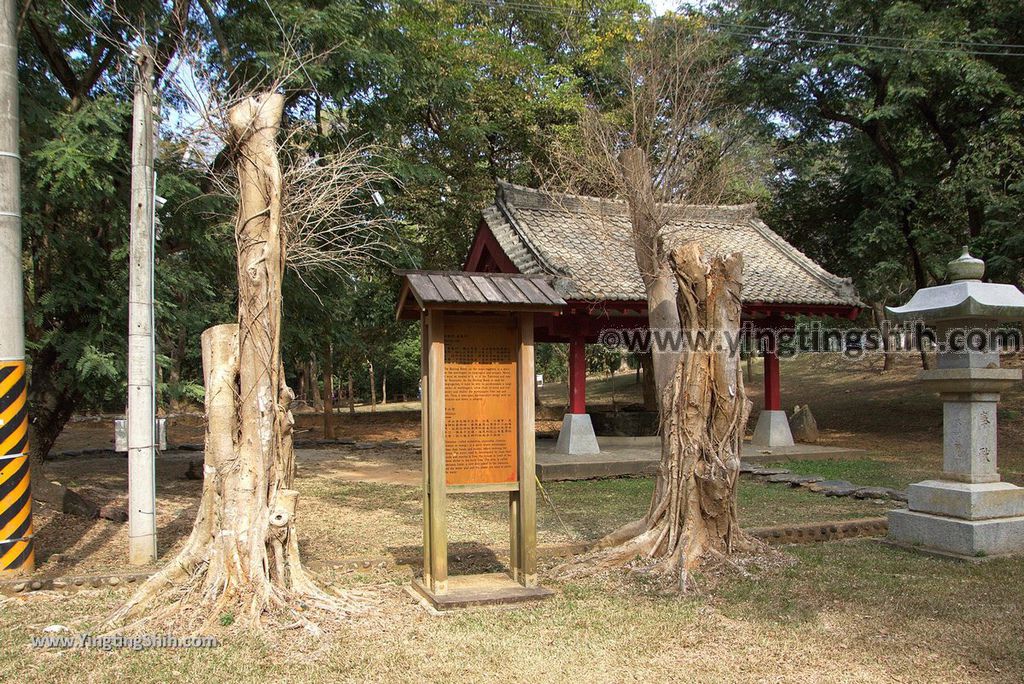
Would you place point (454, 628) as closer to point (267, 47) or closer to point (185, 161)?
point (185, 161)

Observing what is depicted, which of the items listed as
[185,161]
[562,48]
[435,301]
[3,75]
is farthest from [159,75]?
[562,48]

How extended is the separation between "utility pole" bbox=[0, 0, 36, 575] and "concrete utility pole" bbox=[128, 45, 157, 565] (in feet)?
3.12

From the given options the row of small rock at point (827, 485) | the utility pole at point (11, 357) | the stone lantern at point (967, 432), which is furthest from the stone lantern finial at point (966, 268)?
the utility pole at point (11, 357)

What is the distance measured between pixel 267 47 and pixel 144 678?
935 centimetres

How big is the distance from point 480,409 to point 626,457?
8.48 m

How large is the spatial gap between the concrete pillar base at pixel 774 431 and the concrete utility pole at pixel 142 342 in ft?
39.7

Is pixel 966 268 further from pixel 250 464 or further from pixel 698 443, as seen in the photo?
pixel 250 464

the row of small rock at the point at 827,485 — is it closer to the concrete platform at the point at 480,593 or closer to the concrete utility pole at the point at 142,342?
the concrete platform at the point at 480,593

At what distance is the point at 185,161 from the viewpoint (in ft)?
36.2

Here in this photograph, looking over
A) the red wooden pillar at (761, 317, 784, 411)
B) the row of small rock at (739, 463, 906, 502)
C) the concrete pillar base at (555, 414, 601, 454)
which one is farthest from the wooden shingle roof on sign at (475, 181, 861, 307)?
the row of small rock at (739, 463, 906, 502)

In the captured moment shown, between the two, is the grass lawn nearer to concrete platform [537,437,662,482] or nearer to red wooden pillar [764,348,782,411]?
concrete platform [537,437,662,482]

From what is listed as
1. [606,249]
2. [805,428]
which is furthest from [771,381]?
[606,249]

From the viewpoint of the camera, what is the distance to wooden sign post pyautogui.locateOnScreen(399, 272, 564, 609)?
6.30 meters

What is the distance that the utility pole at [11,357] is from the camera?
6.84m
